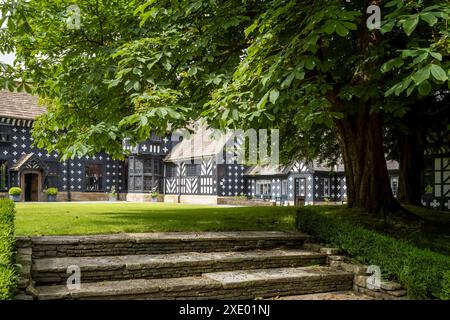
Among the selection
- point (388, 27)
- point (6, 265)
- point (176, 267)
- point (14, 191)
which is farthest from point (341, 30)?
point (14, 191)

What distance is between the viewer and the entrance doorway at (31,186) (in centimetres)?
3703

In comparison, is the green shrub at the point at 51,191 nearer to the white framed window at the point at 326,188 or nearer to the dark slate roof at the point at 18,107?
the dark slate roof at the point at 18,107

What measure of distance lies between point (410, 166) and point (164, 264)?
1314cm

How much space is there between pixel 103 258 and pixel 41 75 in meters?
5.65

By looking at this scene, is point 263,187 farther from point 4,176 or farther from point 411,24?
point 411,24

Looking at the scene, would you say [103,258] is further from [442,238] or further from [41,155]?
[41,155]

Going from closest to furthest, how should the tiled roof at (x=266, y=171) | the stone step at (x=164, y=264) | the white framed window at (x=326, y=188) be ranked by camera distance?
1. the stone step at (x=164, y=264)
2. the white framed window at (x=326, y=188)
3. the tiled roof at (x=266, y=171)

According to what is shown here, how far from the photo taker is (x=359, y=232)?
29.0ft

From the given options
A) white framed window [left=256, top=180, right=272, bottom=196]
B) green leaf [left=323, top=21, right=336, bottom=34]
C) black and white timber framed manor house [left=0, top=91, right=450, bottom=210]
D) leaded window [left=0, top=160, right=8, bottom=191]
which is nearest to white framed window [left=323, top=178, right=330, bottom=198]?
black and white timber framed manor house [left=0, top=91, right=450, bottom=210]

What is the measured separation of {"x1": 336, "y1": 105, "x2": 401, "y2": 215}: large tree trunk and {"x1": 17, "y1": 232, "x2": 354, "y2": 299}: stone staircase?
3342 millimetres

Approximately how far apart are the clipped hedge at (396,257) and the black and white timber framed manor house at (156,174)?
21.1 metres

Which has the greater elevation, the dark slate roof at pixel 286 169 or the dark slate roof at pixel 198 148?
the dark slate roof at pixel 198 148

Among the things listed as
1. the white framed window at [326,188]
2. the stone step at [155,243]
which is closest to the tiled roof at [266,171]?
the white framed window at [326,188]
